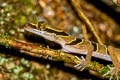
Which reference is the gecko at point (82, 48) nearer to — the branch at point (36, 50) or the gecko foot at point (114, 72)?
the gecko foot at point (114, 72)

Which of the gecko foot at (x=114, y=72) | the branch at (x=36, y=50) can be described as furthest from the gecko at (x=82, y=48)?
the branch at (x=36, y=50)

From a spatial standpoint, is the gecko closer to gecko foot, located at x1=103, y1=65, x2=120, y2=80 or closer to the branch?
gecko foot, located at x1=103, y1=65, x2=120, y2=80

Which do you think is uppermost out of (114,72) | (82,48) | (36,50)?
(36,50)

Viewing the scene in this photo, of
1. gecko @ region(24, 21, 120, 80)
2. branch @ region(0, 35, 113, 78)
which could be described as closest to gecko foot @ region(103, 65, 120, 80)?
gecko @ region(24, 21, 120, 80)

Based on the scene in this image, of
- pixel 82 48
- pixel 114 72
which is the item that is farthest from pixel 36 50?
pixel 114 72

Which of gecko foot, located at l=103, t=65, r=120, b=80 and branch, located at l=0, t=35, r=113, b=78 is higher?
branch, located at l=0, t=35, r=113, b=78

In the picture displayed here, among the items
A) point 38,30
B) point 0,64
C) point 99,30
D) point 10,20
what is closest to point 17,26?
A: point 10,20

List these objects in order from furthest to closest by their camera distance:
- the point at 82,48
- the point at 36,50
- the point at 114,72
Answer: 1. the point at 82,48
2. the point at 114,72
3. the point at 36,50

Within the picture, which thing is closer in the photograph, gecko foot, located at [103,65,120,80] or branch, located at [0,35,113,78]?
branch, located at [0,35,113,78]

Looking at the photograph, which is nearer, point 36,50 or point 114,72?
point 36,50

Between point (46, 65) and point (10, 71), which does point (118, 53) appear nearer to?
point (46, 65)

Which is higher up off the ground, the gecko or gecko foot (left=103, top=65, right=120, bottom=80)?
the gecko

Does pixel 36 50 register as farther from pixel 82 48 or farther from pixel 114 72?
pixel 114 72
